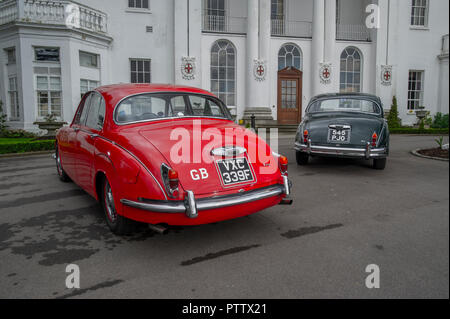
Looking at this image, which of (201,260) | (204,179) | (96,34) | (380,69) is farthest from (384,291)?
(380,69)

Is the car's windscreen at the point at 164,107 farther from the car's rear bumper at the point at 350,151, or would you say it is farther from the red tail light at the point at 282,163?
the car's rear bumper at the point at 350,151

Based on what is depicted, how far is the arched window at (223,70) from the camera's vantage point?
67.6ft

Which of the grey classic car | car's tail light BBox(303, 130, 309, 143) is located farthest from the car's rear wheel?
car's tail light BBox(303, 130, 309, 143)

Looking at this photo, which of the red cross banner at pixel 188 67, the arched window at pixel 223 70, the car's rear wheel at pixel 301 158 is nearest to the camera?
the car's rear wheel at pixel 301 158

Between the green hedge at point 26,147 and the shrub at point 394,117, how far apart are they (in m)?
19.0

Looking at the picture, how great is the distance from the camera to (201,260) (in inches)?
131

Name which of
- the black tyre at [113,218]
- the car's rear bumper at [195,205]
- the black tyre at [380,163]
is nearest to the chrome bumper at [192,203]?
the car's rear bumper at [195,205]

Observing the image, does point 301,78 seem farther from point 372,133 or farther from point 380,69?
point 372,133

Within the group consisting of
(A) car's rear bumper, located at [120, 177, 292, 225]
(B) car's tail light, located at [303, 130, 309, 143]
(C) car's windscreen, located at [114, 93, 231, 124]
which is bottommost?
(A) car's rear bumper, located at [120, 177, 292, 225]

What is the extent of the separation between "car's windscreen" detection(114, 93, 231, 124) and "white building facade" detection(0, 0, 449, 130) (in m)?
14.1

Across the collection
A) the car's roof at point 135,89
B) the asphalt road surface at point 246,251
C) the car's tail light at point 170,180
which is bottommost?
the asphalt road surface at point 246,251

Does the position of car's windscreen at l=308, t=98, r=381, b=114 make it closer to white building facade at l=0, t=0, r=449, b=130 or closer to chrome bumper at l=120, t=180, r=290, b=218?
chrome bumper at l=120, t=180, r=290, b=218

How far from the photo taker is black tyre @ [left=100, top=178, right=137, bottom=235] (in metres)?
3.82

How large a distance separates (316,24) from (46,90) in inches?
614
